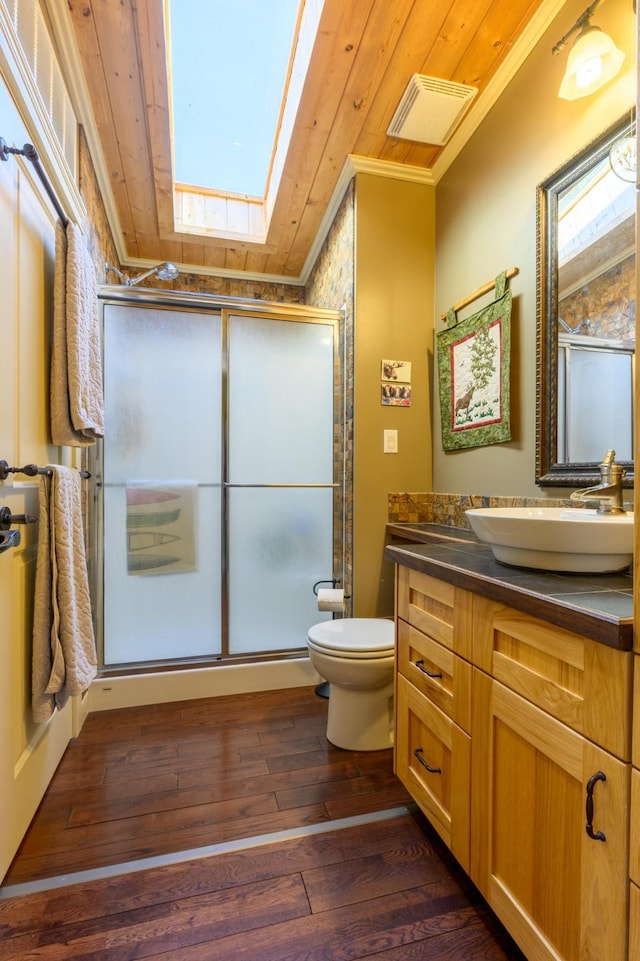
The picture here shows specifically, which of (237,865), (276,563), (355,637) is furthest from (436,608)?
(276,563)

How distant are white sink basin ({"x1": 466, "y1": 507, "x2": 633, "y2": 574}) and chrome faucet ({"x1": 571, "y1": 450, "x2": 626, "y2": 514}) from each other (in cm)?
4

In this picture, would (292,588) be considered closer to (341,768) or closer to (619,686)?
(341,768)

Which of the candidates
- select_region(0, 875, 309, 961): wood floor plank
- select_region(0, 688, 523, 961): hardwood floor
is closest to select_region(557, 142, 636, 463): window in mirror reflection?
select_region(0, 688, 523, 961): hardwood floor

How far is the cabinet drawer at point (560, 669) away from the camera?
2.10 feet

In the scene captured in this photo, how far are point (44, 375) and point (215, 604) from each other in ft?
4.35

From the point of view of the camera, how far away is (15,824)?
46.6 inches

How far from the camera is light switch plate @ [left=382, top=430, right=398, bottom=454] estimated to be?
7.22ft

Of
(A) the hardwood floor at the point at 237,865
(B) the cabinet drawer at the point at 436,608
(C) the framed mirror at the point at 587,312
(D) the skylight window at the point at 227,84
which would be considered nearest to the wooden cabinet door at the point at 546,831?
(B) the cabinet drawer at the point at 436,608

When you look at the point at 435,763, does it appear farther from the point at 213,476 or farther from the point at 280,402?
the point at 280,402

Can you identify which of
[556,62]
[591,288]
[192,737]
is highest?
[556,62]

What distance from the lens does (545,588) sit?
83 cm

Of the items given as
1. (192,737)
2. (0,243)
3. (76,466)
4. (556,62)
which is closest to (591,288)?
(556,62)

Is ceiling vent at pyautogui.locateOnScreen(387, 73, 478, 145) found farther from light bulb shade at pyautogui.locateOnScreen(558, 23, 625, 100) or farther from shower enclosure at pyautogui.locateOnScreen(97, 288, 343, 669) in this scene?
shower enclosure at pyautogui.locateOnScreen(97, 288, 343, 669)

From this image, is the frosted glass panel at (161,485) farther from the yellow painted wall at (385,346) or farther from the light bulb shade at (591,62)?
the light bulb shade at (591,62)
